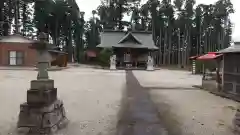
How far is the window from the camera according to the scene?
29.2 meters

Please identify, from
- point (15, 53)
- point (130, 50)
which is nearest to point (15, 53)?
point (15, 53)

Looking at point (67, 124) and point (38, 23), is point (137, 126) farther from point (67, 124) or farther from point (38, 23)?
point (38, 23)

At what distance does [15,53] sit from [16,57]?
46 centimetres

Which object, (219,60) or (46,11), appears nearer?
(219,60)

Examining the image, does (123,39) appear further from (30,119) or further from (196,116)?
(30,119)

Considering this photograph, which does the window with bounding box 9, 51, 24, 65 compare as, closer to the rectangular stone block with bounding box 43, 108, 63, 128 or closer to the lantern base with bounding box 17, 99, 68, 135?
the rectangular stone block with bounding box 43, 108, 63, 128

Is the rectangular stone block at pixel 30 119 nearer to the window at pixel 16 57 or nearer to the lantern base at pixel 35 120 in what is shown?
the lantern base at pixel 35 120

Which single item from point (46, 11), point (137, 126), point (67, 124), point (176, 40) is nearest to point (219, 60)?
point (137, 126)

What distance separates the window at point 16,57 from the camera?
29.2 m

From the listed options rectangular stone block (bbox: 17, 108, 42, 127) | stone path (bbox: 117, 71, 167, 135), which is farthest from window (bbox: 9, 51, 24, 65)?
rectangular stone block (bbox: 17, 108, 42, 127)

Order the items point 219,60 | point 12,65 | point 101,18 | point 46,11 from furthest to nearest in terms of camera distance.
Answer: point 101,18, point 46,11, point 12,65, point 219,60

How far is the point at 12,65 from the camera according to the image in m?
28.9

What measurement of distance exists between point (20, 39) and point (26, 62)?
2.80 m

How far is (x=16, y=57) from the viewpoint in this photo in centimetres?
2931
